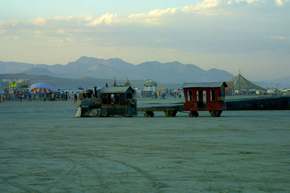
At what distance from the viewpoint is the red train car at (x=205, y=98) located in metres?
37.7

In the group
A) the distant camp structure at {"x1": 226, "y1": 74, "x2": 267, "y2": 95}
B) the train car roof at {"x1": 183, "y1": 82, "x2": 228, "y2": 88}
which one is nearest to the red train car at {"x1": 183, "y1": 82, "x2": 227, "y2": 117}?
the train car roof at {"x1": 183, "y1": 82, "x2": 228, "y2": 88}

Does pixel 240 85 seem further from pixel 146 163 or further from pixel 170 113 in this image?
pixel 146 163

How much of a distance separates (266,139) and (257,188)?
10.00m

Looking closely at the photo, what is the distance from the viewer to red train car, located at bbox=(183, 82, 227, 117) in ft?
124

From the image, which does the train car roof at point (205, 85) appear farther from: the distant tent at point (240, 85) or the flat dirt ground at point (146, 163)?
the distant tent at point (240, 85)

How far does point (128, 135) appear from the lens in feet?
72.1

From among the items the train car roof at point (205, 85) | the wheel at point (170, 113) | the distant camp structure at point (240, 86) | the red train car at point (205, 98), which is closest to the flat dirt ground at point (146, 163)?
the red train car at point (205, 98)

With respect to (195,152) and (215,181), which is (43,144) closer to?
(195,152)

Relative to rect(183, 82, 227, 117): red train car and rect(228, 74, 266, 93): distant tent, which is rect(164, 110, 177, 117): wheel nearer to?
rect(183, 82, 227, 117): red train car

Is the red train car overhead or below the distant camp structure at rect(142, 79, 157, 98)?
below

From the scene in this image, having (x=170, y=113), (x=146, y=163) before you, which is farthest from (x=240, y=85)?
(x=146, y=163)

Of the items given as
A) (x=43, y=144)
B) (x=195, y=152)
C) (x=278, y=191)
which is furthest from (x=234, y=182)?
(x=43, y=144)

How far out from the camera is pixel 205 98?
38031 millimetres

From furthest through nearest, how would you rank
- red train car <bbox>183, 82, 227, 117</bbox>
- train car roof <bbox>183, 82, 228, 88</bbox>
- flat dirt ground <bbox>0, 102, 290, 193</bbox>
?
1. train car roof <bbox>183, 82, 228, 88</bbox>
2. red train car <bbox>183, 82, 227, 117</bbox>
3. flat dirt ground <bbox>0, 102, 290, 193</bbox>
